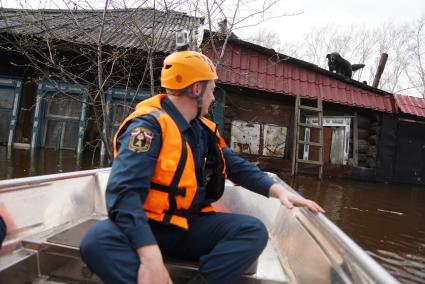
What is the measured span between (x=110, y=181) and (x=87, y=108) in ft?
24.0

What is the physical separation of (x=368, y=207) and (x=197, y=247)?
490 cm

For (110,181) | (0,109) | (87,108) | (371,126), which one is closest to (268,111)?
(371,126)

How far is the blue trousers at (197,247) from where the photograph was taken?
133 centimetres

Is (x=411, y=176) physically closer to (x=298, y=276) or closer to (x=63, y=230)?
(x=298, y=276)

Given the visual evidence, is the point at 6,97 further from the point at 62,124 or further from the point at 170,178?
the point at 170,178

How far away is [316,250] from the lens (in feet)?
5.57

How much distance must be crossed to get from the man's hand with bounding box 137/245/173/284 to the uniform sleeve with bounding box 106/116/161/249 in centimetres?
3

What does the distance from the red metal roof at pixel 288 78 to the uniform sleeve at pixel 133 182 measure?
21.1 feet

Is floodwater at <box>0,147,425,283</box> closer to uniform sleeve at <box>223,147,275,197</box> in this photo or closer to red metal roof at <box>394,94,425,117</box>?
red metal roof at <box>394,94,425,117</box>

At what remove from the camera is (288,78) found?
28.5 feet

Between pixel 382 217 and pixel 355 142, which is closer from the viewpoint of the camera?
pixel 382 217

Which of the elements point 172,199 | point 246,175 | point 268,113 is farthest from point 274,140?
point 172,199

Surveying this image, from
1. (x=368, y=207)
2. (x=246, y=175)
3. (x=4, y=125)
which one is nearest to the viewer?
(x=246, y=175)

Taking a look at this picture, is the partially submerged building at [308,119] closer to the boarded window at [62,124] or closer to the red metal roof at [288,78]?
the red metal roof at [288,78]
